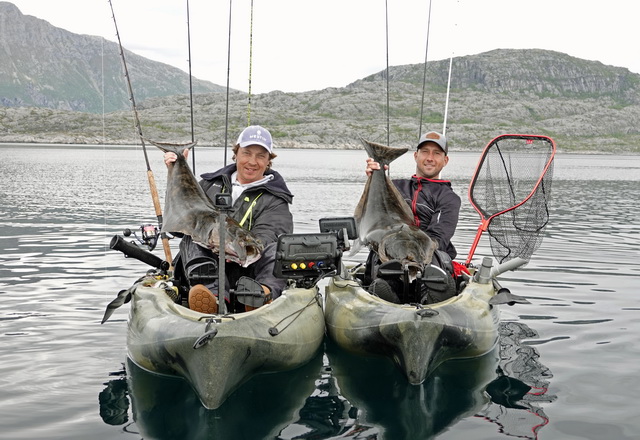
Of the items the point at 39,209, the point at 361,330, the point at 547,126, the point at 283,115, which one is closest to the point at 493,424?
the point at 361,330

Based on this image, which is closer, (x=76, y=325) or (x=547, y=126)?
(x=76, y=325)

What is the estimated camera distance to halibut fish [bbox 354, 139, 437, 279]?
24.2ft

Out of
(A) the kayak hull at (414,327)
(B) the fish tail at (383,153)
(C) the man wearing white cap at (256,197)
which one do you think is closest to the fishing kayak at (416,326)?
(A) the kayak hull at (414,327)

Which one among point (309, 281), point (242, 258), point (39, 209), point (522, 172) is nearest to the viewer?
point (242, 258)

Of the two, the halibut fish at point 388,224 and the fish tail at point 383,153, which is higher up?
the fish tail at point 383,153

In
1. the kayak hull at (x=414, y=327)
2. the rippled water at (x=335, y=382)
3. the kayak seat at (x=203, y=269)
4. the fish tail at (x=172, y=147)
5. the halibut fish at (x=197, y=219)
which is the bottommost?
the rippled water at (x=335, y=382)

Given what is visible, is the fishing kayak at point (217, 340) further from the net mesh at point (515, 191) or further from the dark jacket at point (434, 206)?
the net mesh at point (515, 191)

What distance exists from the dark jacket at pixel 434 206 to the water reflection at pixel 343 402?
1682 millimetres

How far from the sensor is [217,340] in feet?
18.6

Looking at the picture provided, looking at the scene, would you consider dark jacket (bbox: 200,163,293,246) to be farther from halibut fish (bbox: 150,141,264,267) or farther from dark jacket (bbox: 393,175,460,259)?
dark jacket (bbox: 393,175,460,259)

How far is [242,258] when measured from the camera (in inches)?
264

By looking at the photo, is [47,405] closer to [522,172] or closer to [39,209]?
[522,172]

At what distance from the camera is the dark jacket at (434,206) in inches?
336

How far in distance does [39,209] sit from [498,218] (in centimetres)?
1737
